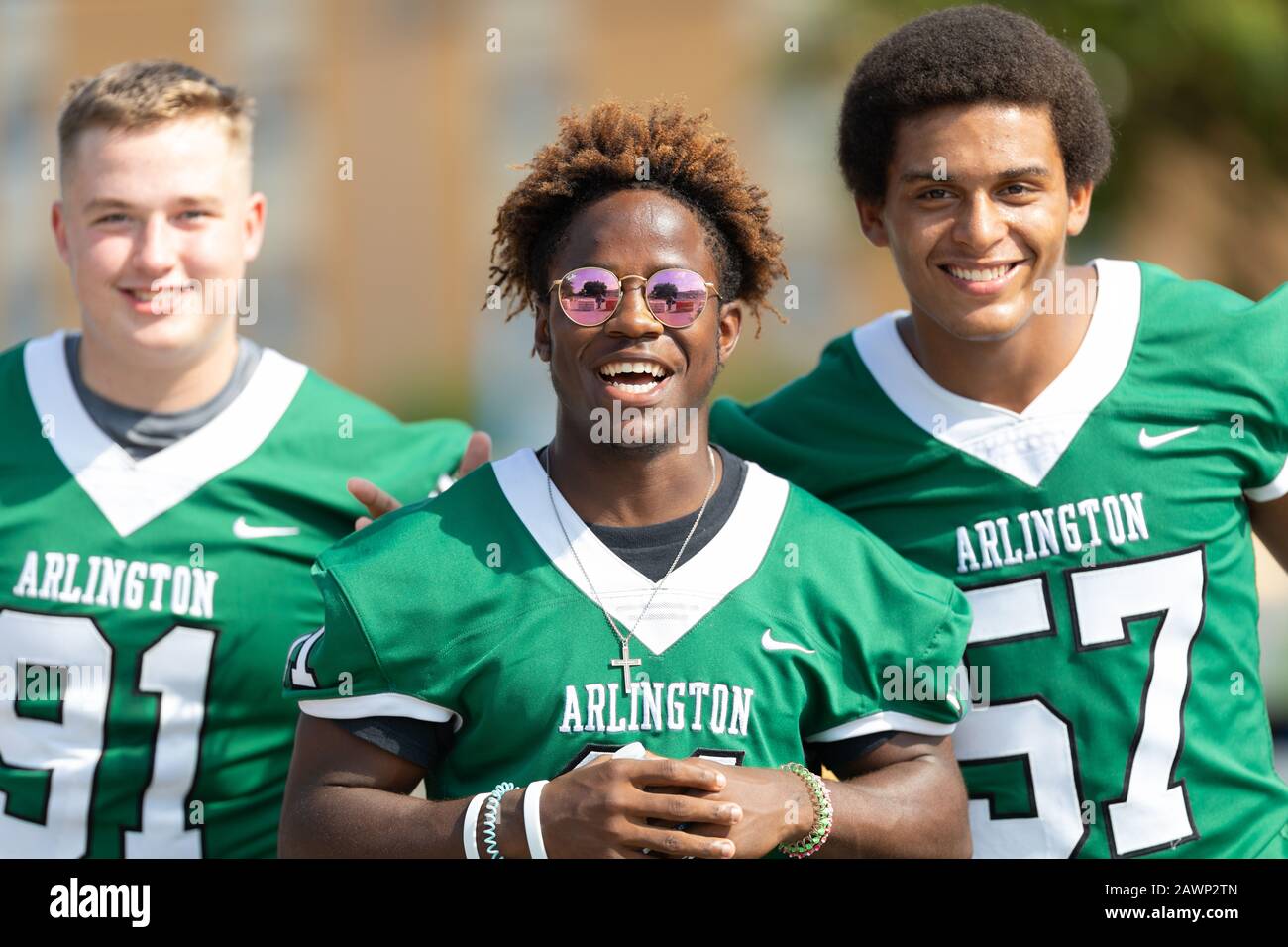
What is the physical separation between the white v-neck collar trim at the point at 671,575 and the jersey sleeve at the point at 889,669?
0.20m

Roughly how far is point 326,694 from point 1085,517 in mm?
1568

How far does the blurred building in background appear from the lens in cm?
1756

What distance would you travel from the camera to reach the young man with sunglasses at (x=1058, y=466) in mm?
3396

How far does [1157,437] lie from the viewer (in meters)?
3.50

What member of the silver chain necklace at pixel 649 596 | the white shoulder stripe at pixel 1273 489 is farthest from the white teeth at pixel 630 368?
the white shoulder stripe at pixel 1273 489

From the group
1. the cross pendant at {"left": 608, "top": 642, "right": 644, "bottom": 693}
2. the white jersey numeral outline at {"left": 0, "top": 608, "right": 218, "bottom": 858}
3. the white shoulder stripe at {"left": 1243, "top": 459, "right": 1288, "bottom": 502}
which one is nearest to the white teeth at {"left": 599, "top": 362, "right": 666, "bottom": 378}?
the cross pendant at {"left": 608, "top": 642, "right": 644, "bottom": 693}

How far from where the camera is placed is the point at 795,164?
1728 cm

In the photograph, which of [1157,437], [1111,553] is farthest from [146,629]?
[1157,437]

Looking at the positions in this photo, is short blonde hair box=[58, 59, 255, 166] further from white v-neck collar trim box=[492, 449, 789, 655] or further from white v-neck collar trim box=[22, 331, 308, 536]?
white v-neck collar trim box=[492, 449, 789, 655]

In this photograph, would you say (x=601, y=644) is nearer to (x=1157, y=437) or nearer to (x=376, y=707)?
(x=376, y=707)

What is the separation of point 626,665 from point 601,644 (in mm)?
60

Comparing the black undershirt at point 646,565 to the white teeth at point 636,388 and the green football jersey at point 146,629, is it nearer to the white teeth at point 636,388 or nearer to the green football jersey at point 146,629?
the white teeth at point 636,388

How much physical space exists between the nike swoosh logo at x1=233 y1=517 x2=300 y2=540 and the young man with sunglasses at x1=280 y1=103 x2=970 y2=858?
0.76 meters
